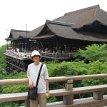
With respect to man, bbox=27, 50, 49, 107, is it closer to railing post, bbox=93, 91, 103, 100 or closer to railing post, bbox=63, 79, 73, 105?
railing post, bbox=63, 79, 73, 105

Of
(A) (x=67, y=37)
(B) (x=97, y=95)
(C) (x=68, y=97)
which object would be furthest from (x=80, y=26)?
(C) (x=68, y=97)

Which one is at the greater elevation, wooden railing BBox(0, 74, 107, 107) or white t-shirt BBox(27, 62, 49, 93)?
white t-shirt BBox(27, 62, 49, 93)

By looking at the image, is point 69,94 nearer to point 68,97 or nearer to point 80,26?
point 68,97

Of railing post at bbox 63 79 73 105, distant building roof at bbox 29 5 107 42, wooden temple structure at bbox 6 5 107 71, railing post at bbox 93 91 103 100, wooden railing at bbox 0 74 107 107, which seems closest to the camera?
wooden railing at bbox 0 74 107 107

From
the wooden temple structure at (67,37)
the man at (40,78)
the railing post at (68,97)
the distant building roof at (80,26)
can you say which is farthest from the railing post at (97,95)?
the distant building roof at (80,26)

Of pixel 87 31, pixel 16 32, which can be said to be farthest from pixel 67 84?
pixel 16 32

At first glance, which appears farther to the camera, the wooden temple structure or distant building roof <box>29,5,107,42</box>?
distant building roof <box>29,5,107,42</box>

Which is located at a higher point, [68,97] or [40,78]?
[40,78]

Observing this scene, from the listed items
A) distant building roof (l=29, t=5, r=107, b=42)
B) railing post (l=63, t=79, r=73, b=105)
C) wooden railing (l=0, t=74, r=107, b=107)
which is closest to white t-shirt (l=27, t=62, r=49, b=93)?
wooden railing (l=0, t=74, r=107, b=107)

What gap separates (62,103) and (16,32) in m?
43.3

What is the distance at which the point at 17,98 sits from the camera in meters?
5.84

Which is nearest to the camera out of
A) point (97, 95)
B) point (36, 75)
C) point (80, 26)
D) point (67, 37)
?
point (36, 75)

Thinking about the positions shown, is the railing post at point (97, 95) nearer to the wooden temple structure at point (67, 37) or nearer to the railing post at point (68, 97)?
the railing post at point (68, 97)

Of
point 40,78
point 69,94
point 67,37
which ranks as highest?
point 67,37
